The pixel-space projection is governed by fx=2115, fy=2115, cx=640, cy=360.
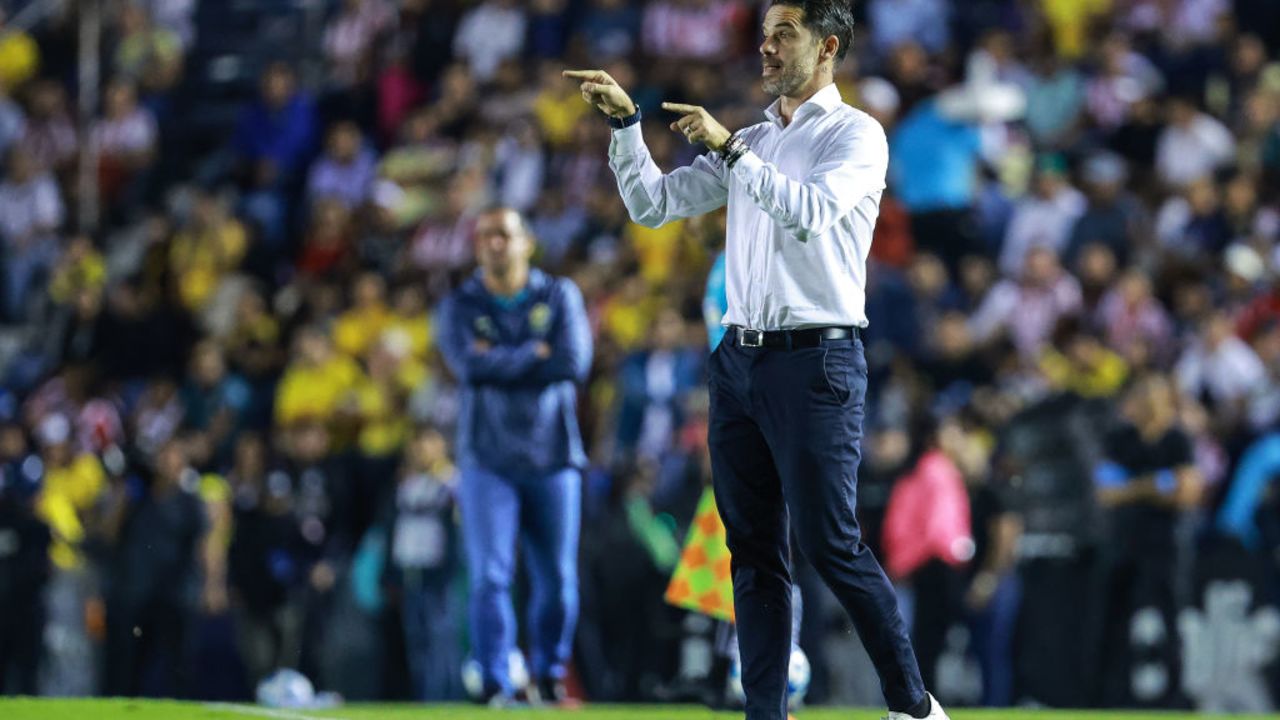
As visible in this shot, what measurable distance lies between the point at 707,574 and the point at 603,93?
3.46 meters

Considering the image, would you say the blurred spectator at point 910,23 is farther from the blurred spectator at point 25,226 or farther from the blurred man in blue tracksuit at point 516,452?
the blurred man in blue tracksuit at point 516,452

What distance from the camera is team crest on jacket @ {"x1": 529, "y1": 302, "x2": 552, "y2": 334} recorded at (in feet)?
34.6

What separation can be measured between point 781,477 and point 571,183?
11.6 meters

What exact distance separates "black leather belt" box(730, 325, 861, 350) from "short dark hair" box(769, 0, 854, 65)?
903 mm

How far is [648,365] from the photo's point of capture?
15.1 meters

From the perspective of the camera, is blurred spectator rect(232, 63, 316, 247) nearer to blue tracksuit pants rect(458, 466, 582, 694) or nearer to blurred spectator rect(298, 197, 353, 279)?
blurred spectator rect(298, 197, 353, 279)

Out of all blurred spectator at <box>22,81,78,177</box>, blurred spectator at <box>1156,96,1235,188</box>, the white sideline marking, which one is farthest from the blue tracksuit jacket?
blurred spectator at <box>22,81,78,177</box>

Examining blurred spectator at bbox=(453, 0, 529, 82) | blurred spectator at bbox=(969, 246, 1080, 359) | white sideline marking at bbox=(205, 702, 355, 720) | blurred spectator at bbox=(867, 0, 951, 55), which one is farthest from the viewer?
blurred spectator at bbox=(453, 0, 529, 82)

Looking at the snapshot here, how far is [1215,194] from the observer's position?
15.6 metres

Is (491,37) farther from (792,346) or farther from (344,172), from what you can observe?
(792,346)

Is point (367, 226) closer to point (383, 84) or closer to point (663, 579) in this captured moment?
point (383, 84)

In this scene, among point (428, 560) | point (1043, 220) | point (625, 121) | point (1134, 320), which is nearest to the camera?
point (625, 121)

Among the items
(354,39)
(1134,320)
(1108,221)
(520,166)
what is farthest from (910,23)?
(354,39)

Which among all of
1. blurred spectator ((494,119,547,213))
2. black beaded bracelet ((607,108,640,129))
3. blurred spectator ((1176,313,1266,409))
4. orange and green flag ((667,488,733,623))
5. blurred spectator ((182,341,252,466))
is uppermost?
black beaded bracelet ((607,108,640,129))
